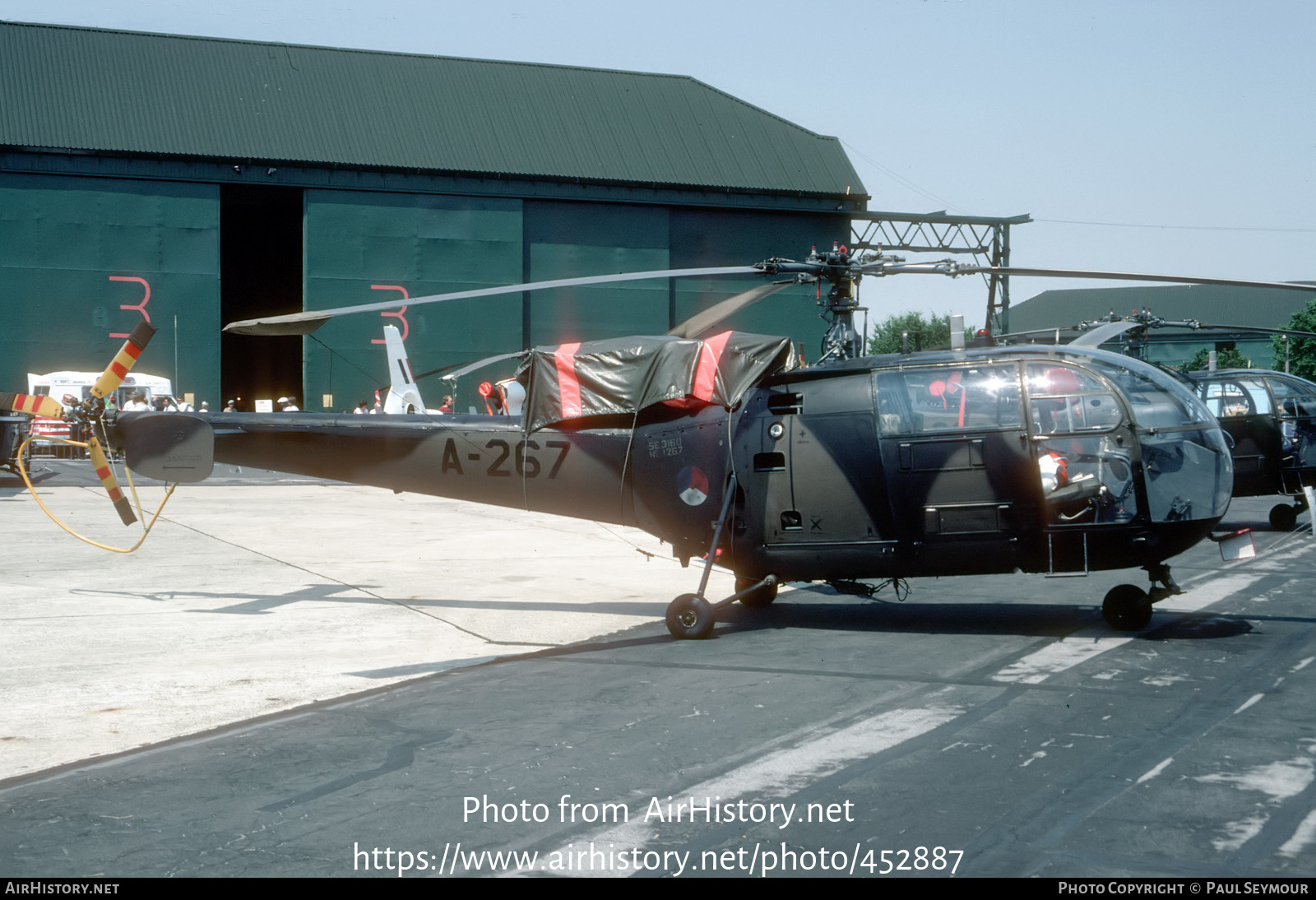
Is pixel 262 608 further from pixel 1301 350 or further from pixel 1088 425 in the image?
pixel 1301 350

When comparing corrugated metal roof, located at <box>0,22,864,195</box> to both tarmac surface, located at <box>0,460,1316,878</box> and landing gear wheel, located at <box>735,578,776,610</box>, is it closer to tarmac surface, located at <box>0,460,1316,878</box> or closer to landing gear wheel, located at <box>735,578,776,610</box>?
tarmac surface, located at <box>0,460,1316,878</box>

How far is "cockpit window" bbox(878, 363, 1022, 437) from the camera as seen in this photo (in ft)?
31.9

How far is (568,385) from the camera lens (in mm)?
10961

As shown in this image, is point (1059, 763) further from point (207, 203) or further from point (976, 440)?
point (207, 203)

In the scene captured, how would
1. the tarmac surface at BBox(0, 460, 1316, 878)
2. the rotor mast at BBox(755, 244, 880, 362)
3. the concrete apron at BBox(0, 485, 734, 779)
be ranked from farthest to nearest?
the rotor mast at BBox(755, 244, 880, 362) < the concrete apron at BBox(0, 485, 734, 779) < the tarmac surface at BBox(0, 460, 1316, 878)

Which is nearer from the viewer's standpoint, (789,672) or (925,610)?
(789,672)

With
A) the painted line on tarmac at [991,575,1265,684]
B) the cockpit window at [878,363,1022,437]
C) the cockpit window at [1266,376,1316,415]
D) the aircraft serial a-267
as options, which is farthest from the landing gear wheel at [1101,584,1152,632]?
the cockpit window at [1266,376,1316,415]

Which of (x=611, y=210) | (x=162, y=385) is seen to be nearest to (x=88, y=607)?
(x=162, y=385)

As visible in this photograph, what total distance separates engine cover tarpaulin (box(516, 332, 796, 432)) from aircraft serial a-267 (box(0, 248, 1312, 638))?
0.02 meters

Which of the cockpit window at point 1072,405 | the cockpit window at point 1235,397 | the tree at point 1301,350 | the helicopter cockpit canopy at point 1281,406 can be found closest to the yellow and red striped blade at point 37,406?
the cockpit window at point 1072,405

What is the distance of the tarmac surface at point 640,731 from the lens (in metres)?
5.12

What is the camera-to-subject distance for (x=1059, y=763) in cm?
625

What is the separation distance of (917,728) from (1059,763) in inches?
38.1

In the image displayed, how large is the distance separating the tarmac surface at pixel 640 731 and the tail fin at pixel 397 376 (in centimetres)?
2589
